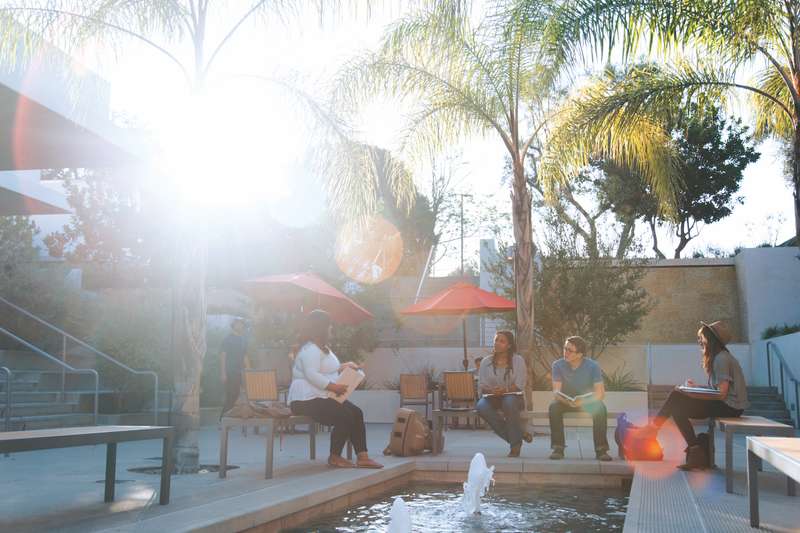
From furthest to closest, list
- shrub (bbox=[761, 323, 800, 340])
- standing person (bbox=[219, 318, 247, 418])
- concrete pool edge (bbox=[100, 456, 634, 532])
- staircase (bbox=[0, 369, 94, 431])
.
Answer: shrub (bbox=[761, 323, 800, 340]) < standing person (bbox=[219, 318, 247, 418]) < staircase (bbox=[0, 369, 94, 431]) < concrete pool edge (bbox=[100, 456, 634, 532])

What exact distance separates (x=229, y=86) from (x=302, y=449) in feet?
14.2

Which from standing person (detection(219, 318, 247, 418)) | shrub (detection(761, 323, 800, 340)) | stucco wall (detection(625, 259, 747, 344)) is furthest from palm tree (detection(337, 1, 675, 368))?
stucco wall (detection(625, 259, 747, 344))

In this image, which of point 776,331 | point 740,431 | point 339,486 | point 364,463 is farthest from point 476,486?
point 776,331

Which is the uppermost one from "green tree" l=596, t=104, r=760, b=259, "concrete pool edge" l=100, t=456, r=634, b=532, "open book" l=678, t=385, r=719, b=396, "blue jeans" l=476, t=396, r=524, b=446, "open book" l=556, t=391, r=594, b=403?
"green tree" l=596, t=104, r=760, b=259

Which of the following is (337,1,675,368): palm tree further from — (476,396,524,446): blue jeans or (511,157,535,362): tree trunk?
(476,396,524,446): blue jeans

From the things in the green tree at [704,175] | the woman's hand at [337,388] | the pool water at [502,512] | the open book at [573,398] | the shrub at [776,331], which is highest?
the green tree at [704,175]

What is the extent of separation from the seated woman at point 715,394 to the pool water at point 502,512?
88 cm

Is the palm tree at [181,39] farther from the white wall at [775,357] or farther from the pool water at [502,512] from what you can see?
the white wall at [775,357]

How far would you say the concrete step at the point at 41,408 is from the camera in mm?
10925

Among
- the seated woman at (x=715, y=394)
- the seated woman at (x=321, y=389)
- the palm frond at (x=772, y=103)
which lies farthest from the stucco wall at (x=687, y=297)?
the seated woman at (x=321, y=389)

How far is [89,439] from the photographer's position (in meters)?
4.56

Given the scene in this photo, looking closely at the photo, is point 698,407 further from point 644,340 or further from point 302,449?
point 644,340

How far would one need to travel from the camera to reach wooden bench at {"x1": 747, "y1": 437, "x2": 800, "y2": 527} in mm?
3475

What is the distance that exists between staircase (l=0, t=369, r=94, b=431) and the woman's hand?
17.2ft
